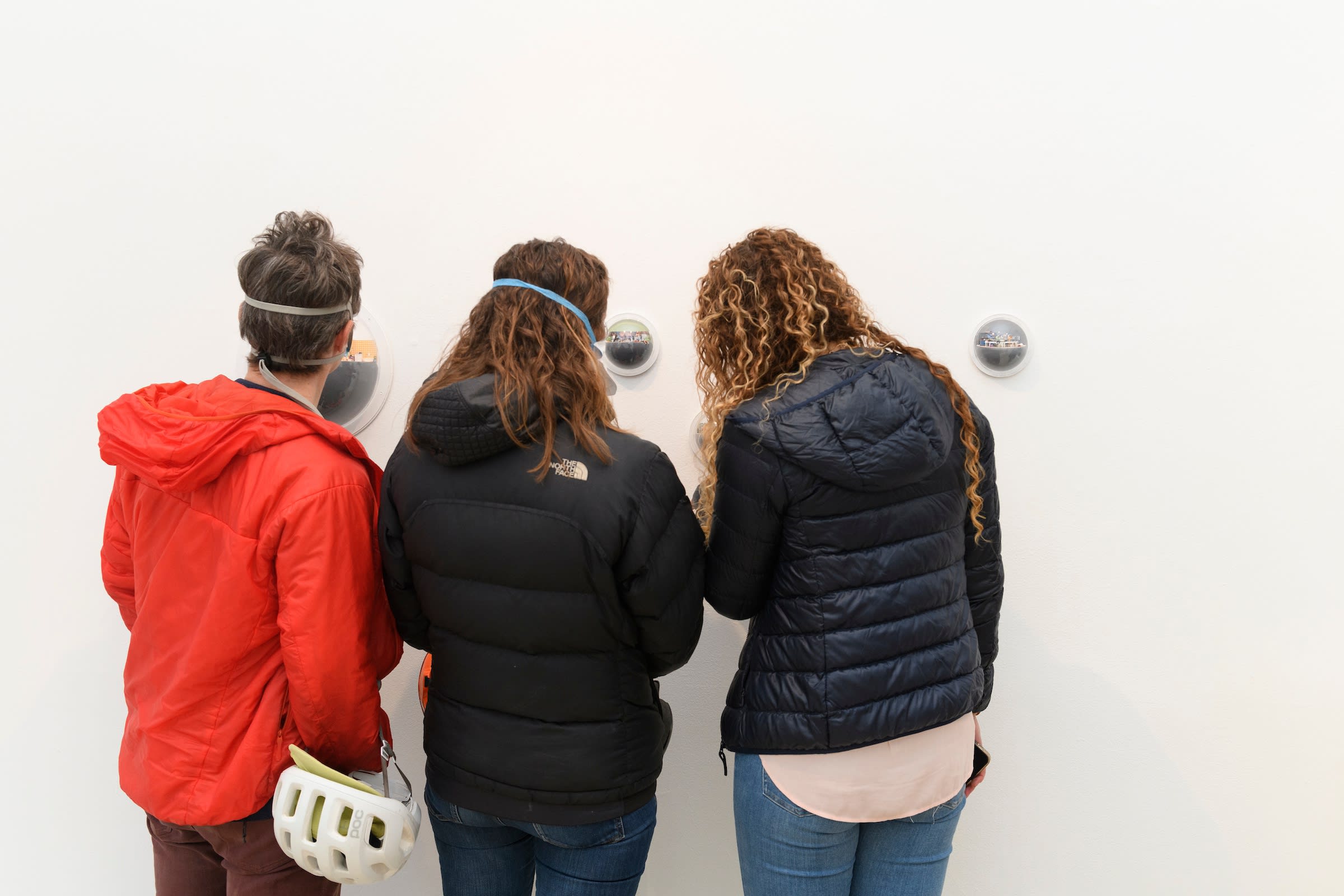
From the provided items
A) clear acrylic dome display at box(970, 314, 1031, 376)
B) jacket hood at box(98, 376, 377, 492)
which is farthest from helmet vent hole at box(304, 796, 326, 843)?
clear acrylic dome display at box(970, 314, 1031, 376)

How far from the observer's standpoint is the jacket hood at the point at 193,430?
1.12m

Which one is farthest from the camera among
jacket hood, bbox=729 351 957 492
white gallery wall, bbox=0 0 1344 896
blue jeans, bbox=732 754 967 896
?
white gallery wall, bbox=0 0 1344 896

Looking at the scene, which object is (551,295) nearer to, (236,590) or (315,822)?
(236,590)

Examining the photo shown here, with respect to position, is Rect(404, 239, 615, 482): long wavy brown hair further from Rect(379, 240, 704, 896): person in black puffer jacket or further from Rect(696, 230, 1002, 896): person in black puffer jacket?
Rect(696, 230, 1002, 896): person in black puffer jacket

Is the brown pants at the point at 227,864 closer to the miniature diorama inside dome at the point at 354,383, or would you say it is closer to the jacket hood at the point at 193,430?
the jacket hood at the point at 193,430

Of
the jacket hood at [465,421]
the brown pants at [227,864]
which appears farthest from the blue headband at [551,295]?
the brown pants at [227,864]

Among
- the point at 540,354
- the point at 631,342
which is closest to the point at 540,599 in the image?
the point at 540,354

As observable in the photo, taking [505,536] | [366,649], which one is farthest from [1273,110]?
[366,649]

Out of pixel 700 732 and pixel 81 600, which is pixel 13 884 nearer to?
pixel 81 600

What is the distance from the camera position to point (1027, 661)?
1.81m

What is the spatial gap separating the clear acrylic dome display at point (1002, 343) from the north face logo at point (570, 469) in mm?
990

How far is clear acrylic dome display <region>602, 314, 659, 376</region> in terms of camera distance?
5.72 feet

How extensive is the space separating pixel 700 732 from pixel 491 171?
129cm

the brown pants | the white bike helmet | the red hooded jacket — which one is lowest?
the brown pants
